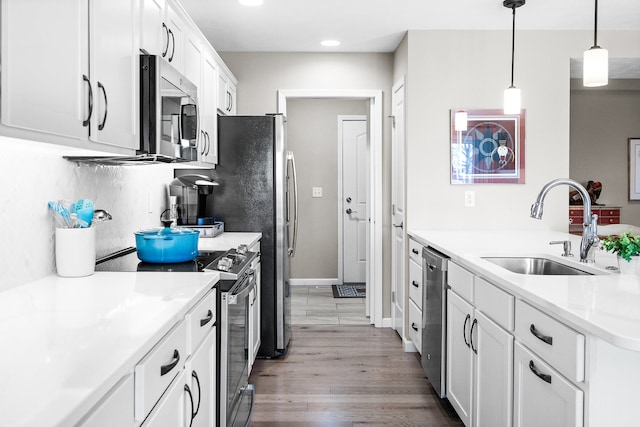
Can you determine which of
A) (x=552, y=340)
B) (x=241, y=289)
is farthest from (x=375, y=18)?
(x=552, y=340)

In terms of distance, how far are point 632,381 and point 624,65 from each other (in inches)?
136

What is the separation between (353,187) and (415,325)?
9.48 feet

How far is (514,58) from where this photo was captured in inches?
147

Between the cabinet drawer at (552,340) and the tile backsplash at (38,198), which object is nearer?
the cabinet drawer at (552,340)

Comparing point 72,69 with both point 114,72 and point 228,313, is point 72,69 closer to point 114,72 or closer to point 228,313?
point 114,72

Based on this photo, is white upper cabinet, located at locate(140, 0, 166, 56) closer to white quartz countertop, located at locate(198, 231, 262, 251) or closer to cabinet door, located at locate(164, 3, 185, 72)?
cabinet door, located at locate(164, 3, 185, 72)

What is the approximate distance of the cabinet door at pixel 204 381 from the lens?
1735mm

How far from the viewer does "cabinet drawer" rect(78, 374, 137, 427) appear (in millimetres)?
929

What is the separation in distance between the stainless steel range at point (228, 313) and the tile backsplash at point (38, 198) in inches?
10.2

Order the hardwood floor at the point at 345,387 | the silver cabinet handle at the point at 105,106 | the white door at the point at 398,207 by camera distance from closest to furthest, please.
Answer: the silver cabinet handle at the point at 105,106
the hardwood floor at the point at 345,387
the white door at the point at 398,207

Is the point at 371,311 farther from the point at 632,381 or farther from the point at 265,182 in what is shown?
the point at 632,381

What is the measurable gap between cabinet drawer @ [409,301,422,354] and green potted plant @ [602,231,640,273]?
5.50 feet

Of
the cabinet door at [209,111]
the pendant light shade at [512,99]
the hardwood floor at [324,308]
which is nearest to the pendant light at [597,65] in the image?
the pendant light shade at [512,99]

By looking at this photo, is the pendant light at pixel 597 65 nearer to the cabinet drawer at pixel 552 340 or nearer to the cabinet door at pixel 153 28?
the cabinet drawer at pixel 552 340
